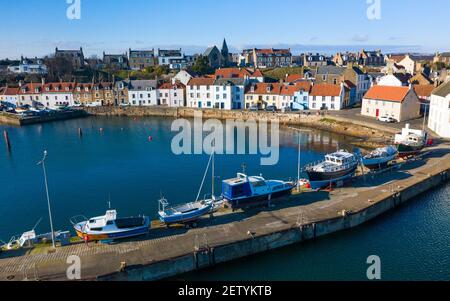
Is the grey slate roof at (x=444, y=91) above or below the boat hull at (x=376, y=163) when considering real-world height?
above

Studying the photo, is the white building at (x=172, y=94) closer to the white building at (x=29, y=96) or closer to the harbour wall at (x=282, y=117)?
the harbour wall at (x=282, y=117)

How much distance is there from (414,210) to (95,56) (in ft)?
445

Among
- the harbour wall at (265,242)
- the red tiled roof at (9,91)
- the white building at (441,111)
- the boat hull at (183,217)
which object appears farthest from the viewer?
the red tiled roof at (9,91)

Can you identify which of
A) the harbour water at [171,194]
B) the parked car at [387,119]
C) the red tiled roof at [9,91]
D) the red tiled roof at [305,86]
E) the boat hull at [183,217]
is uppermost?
the red tiled roof at [305,86]

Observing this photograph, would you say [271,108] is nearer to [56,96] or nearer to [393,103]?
[393,103]

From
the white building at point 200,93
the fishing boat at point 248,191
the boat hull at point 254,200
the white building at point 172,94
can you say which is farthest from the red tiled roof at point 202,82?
the fishing boat at point 248,191

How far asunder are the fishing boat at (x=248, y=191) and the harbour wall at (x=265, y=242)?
3.72 m

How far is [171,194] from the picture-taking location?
3362 centimetres

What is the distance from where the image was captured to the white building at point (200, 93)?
79.0 m

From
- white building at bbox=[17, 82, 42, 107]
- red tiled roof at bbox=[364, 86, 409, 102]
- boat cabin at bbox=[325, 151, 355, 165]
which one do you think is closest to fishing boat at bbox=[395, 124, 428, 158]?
boat cabin at bbox=[325, 151, 355, 165]

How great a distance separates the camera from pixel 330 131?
197 feet

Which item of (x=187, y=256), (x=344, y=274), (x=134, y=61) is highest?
(x=134, y=61)

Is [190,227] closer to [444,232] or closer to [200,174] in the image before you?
[200,174]

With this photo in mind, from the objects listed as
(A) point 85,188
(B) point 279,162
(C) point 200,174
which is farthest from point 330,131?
(A) point 85,188
